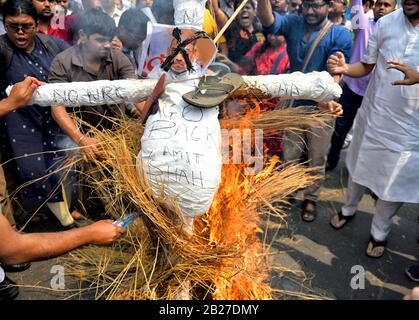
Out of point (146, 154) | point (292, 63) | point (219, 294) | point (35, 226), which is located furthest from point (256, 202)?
point (35, 226)

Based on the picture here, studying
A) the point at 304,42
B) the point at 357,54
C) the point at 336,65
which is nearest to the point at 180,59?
the point at 336,65

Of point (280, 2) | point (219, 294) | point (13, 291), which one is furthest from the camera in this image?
point (280, 2)

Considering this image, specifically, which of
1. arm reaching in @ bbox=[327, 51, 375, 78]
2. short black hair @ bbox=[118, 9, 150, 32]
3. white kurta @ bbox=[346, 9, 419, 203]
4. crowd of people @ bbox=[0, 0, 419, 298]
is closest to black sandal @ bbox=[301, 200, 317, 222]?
crowd of people @ bbox=[0, 0, 419, 298]

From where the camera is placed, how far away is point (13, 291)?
101 inches

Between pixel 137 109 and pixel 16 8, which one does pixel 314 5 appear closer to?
pixel 137 109

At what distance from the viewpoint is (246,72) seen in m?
3.36

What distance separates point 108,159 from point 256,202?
77 cm

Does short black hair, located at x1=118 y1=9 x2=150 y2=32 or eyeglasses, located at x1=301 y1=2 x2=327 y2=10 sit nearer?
short black hair, located at x1=118 y1=9 x2=150 y2=32

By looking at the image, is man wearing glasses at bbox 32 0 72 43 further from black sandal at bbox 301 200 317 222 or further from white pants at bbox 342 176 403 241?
white pants at bbox 342 176 403 241

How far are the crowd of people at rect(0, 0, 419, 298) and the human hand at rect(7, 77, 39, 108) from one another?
33 centimetres

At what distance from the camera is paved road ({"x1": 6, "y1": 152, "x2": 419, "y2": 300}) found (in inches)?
104

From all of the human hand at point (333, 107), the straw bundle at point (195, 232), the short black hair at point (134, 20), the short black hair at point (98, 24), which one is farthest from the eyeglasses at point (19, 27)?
the human hand at point (333, 107)

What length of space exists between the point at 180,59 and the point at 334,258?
212 cm
